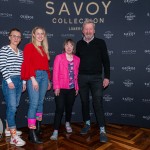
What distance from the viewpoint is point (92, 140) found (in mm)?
3566

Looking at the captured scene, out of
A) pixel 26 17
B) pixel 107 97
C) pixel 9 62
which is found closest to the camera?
pixel 9 62

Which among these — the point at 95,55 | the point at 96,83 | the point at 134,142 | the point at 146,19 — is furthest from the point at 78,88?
the point at 146,19

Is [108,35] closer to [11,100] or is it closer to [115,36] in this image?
[115,36]

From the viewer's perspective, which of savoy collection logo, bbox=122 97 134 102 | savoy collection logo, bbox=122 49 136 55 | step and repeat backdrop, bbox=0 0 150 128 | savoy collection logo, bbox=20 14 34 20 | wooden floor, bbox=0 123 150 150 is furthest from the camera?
savoy collection logo, bbox=122 97 134 102

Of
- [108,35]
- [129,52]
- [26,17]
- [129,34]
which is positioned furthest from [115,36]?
[26,17]

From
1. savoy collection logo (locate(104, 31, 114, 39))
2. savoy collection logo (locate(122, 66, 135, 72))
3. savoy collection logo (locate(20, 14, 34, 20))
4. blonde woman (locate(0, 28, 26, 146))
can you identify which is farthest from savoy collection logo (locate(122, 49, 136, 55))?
blonde woman (locate(0, 28, 26, 146))

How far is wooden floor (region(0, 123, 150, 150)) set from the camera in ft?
10.8

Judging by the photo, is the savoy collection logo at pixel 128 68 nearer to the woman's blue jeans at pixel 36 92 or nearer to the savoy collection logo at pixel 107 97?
the savoy collection logo at pixel 107 97

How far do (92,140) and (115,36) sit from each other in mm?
1937

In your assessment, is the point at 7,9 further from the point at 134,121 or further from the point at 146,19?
the point at 134,121

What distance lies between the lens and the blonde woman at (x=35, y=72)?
325 cm

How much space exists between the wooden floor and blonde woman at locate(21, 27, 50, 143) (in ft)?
0.75

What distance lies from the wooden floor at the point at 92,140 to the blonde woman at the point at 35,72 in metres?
0.23

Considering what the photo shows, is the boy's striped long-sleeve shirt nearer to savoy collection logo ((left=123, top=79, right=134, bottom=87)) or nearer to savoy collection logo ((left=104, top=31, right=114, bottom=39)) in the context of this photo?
savoy collection logo ((left=104, top=31, right=114, bottom=39))
